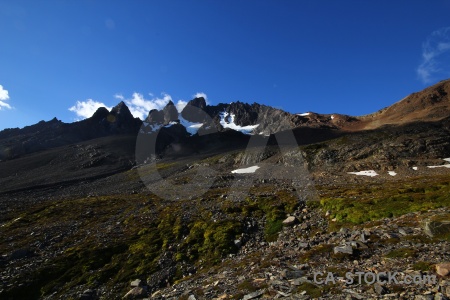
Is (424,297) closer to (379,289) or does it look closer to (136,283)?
(379,289)

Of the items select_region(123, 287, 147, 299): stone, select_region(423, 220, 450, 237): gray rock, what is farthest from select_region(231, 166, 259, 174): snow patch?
select_region(423, 220, 450, 237): gray rock

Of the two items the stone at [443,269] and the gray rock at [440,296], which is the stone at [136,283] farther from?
the stone at [443,269]

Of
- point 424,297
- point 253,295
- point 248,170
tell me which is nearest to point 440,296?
point 424,297

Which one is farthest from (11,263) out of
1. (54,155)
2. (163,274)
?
(54,155)

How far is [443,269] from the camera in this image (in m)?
15.0

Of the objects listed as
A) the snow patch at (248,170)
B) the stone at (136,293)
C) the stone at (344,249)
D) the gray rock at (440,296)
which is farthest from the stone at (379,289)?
the snow patch at (248,170)

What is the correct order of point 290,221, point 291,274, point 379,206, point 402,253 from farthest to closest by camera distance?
point 290,221, point 379,206, point 402,253, point 291,274

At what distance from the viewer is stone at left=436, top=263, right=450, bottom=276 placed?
14.7 m

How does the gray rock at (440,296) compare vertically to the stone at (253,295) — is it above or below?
above

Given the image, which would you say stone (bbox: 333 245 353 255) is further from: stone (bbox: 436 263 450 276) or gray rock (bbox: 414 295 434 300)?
gray rock (bbox: 414 295 434 300)

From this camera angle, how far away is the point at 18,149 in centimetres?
19925

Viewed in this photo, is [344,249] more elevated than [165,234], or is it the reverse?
[344,249]

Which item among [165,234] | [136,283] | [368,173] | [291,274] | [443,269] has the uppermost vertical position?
[443,269]

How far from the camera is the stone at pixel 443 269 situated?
48.3 feet
